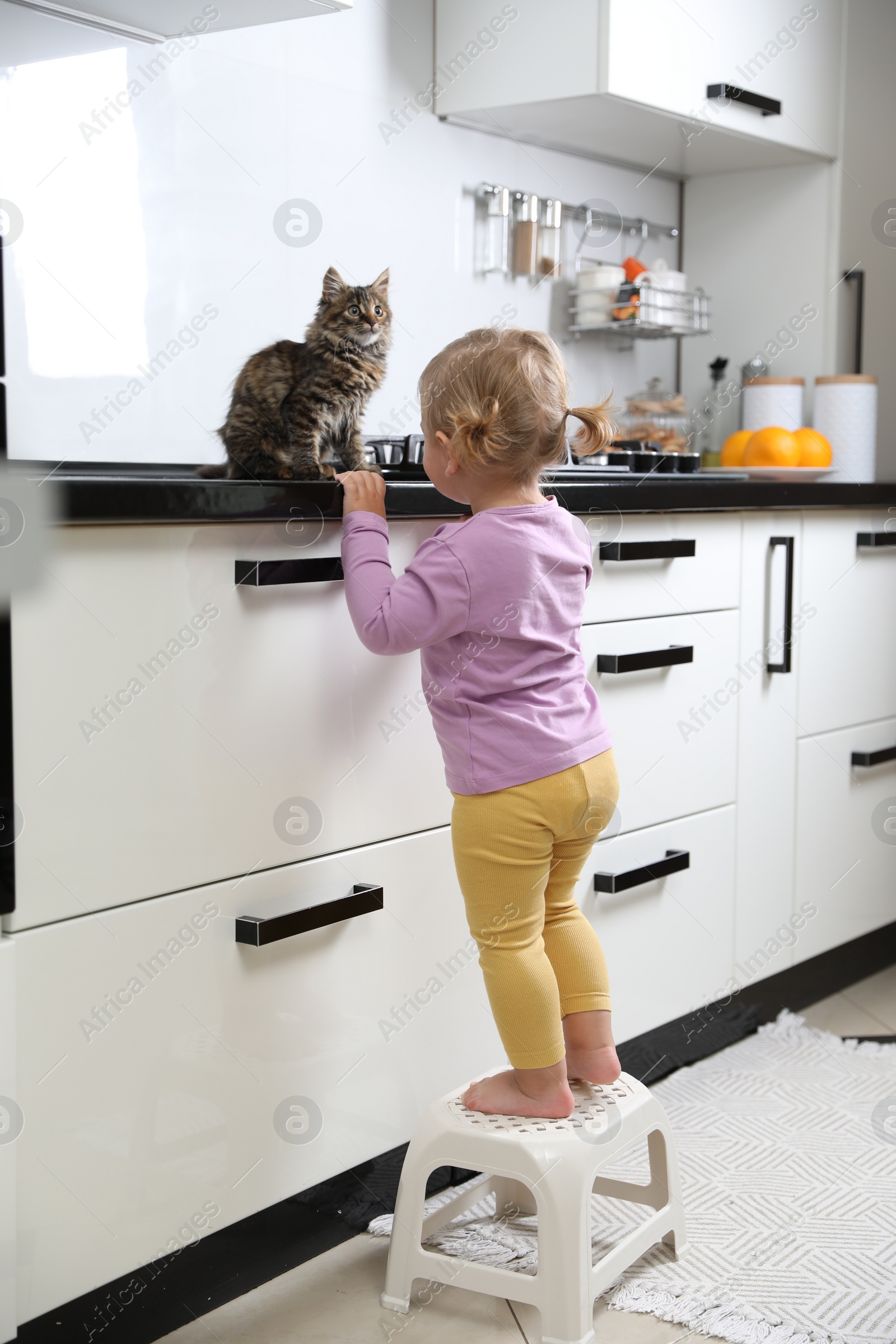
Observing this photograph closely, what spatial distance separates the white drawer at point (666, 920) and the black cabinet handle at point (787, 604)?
0.23m

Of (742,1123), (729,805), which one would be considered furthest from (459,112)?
(742,1123)

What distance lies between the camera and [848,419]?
2555mm

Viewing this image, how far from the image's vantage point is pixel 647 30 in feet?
6.97

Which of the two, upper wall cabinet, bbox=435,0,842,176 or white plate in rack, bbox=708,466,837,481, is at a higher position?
upper wall cabinet, bbox=435,0,842,176

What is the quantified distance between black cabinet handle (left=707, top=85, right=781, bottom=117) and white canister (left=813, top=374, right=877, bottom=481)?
51 centimetres

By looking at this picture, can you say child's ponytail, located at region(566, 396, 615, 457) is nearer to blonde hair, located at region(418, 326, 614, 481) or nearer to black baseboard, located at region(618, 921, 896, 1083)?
blonde hair, located at region(418, 326, 614, 481)

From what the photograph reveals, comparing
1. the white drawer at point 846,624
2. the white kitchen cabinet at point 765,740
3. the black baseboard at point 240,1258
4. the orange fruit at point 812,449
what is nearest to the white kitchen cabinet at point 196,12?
the white kitchen cabinet at point 765,740

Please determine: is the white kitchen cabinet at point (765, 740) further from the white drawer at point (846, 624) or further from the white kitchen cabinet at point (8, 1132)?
the white kitchen cabinet at point (8, 1132)


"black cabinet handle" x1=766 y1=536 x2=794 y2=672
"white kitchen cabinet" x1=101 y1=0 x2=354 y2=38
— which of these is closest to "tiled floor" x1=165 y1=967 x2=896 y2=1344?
"black cabinet handle" x1=766 y1=536 x2=794 y2=672

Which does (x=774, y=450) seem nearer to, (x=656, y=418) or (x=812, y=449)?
(x=812, y=449)

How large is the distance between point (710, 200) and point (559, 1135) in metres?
2.12

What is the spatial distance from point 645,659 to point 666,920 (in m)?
0.38

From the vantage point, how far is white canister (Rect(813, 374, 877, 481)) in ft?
8.37

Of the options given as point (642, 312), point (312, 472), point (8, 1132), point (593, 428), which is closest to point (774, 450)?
point (642, 312)
